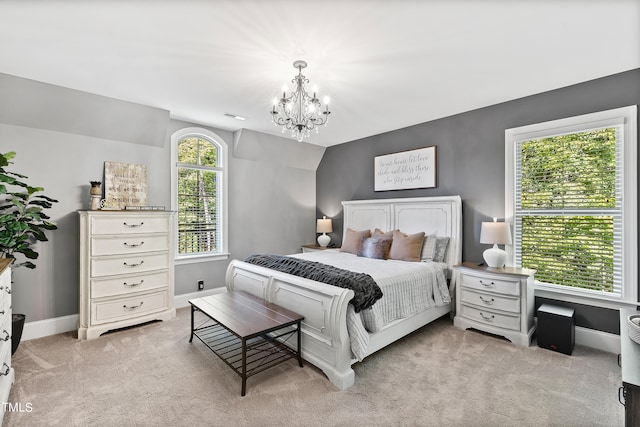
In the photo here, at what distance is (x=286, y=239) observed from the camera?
5.39 meters

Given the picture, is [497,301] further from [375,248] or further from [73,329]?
[73,329]

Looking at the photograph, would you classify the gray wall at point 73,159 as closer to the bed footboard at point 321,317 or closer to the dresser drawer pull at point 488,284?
the bed footboard at point 321,317

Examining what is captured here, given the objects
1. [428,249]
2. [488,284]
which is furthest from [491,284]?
[428,249]

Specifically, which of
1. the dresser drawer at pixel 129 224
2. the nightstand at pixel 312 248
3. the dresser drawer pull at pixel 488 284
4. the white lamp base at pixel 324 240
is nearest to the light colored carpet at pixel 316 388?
the dresser drawer pull at pixel 488 284

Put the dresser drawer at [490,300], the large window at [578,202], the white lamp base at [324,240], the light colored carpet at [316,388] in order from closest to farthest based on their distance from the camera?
the light colored carpet at [316,388] < the large window at [578,202] < the dresser drawer at [490,300] < the white lamp base at [324,240]

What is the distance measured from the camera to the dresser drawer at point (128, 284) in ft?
10.3

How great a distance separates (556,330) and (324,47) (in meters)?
3.28

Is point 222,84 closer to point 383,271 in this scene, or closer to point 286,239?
point 383,271

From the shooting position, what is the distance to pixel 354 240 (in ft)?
14.8

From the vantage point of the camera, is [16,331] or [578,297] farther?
[578,297]

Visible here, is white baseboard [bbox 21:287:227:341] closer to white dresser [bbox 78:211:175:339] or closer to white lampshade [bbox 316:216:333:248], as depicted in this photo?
white dresser [bbox 78:211:175:339]

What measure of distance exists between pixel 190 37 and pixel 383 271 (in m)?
2.65

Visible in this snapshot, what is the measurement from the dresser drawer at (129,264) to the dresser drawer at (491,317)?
11.8 feet

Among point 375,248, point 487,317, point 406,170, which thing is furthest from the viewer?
point 406,170
